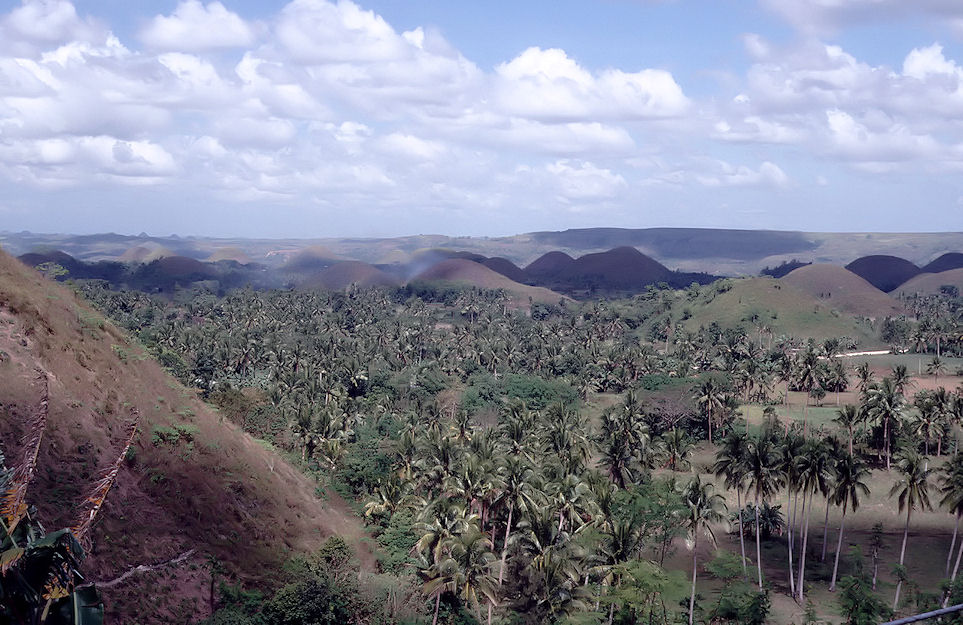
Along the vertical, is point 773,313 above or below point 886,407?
above

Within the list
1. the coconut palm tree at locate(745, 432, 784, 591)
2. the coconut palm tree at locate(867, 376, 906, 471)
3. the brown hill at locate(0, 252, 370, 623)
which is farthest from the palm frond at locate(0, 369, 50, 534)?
the coconut palm tree at locate(867, 376, 906, 471)

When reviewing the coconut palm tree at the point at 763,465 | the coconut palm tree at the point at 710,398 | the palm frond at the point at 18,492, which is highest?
the palm frond at the point at 18,492

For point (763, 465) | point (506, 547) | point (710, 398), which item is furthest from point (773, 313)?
point (506, 547)

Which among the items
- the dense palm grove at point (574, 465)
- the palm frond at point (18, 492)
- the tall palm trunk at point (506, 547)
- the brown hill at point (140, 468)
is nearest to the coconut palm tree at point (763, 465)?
the dense palm grove at point (574, 465)

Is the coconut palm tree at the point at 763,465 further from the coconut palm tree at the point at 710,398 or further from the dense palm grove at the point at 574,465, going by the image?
the coconut palm tree at the point at 710,398

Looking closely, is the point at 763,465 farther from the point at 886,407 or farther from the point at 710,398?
the point at 710,398

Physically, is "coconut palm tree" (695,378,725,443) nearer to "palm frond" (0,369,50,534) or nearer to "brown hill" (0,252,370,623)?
"brown hill" (0,252,370,623)
